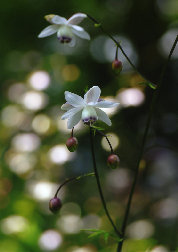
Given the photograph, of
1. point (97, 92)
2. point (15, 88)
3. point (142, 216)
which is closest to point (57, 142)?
point (15, 88)

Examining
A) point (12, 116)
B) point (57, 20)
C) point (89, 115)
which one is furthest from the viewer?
point (12, 116)

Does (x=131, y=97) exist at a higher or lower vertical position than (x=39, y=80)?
lower

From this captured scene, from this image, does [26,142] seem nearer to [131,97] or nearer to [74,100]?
[131,97]

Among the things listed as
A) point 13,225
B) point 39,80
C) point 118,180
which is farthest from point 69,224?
point 39,80

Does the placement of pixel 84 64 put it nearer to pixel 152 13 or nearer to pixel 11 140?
pixel 152 13

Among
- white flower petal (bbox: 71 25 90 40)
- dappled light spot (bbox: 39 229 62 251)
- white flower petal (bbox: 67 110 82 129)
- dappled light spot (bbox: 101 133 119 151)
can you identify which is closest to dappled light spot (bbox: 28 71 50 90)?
dappled light spot (bbox: 101 133 119 151)

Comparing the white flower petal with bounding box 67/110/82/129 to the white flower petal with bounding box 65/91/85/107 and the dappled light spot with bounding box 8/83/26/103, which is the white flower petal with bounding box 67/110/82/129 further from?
the dappled light spot with bounding box 8/83/26/103

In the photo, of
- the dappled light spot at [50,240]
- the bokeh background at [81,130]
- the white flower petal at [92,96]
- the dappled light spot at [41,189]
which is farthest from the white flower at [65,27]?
the dappled light spot at [41,189]

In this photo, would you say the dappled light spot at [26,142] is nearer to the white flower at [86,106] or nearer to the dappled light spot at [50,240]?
the dappled light spot at [50,240]
